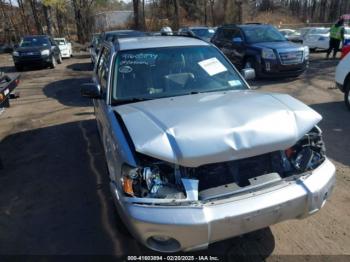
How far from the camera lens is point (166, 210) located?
8.48 feet

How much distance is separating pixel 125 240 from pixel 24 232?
1100 mm

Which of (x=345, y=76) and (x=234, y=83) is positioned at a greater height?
(x=234, y=83)

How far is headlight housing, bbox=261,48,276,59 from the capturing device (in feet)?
36.6

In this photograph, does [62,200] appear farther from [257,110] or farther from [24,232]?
[257,110]

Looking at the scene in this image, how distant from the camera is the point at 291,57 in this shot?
11.2 metres

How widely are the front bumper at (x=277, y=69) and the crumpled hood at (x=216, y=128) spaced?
805cm

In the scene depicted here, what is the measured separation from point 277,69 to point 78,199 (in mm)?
8425

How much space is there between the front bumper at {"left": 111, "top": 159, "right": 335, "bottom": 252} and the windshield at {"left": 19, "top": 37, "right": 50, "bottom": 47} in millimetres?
17917

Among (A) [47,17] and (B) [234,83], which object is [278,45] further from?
(A) [47,17]

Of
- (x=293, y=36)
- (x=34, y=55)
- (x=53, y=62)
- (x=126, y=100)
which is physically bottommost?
(x=293, y=36)

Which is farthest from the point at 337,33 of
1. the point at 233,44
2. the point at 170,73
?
the point at 170,73

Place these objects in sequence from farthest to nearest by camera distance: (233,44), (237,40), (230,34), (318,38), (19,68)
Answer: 1. (318,38)
2. (19,68)
3. (230,34)
4. (233,44)
5. (237,40)

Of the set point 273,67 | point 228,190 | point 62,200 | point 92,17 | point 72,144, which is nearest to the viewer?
point 228,190

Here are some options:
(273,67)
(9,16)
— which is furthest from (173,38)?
(9,16)
